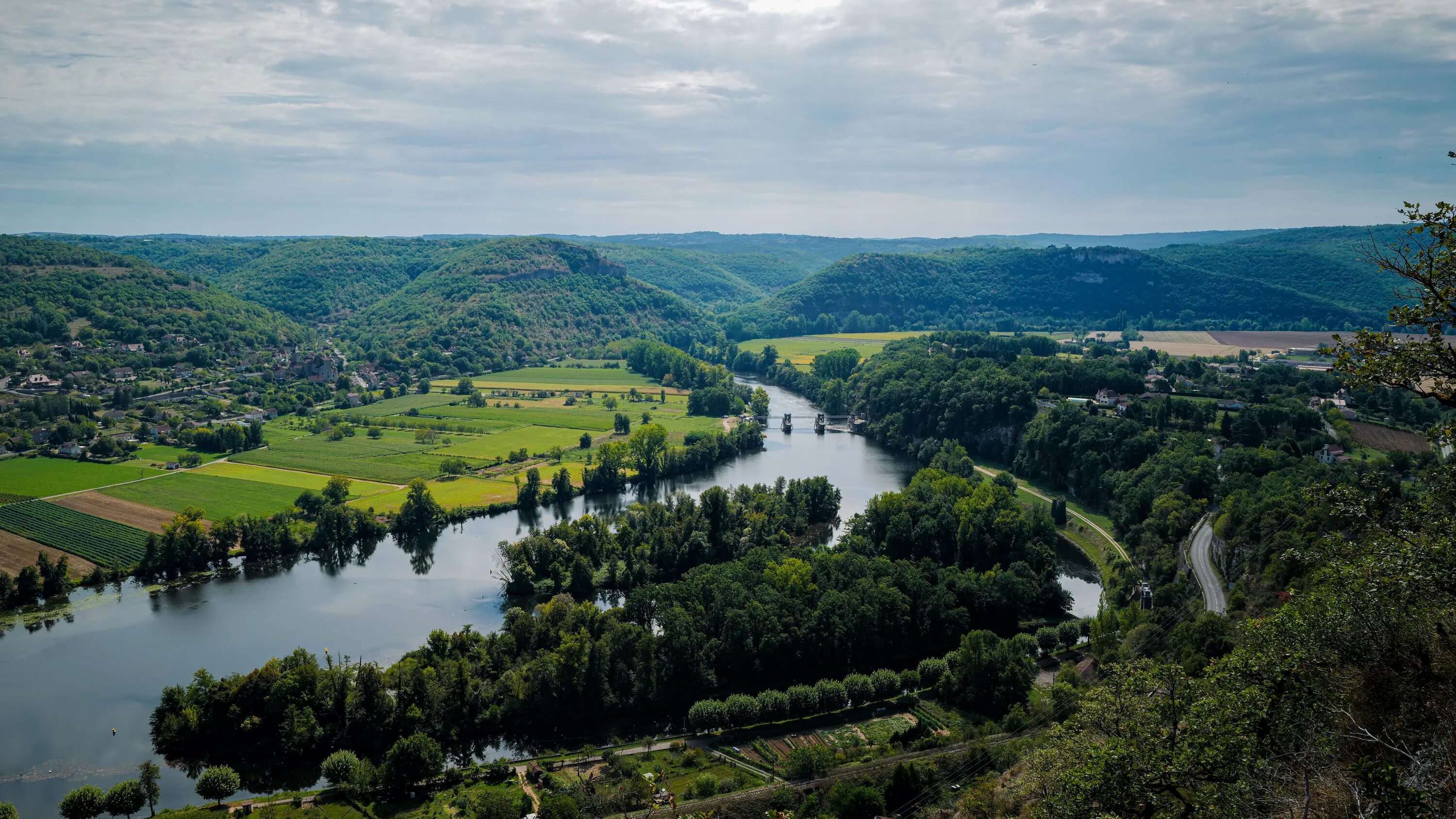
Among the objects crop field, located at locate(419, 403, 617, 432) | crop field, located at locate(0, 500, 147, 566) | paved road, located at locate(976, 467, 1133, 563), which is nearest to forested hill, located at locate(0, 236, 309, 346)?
crop field, located at locate(419, 403, 617, 432)

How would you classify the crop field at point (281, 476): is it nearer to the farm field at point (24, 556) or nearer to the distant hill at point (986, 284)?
the farm field at point (24, 556)

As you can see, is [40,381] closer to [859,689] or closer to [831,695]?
[831,695]

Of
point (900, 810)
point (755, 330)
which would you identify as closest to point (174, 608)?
point (900, 810)

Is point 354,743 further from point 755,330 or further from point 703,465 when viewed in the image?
point 755,330

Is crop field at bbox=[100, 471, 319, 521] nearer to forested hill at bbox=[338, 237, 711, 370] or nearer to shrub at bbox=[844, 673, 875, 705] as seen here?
shrub at bbox=[844, 673, 875, 705]

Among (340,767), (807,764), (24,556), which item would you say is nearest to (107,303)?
(24,556)

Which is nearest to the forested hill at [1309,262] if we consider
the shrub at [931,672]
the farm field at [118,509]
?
the shrub at [931,672]
